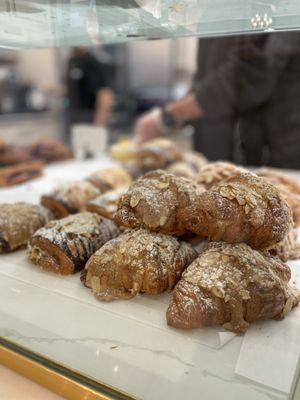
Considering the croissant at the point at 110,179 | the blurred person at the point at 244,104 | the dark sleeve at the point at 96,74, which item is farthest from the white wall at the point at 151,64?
the croissant at the point at 110,179

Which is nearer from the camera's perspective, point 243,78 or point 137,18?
point 137,18

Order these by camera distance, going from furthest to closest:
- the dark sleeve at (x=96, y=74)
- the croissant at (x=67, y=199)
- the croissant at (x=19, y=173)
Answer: the dark sleeve at (x=96, y=74) < the croissant at (x=19, y=173) < the croissant at (x=67, y=199)

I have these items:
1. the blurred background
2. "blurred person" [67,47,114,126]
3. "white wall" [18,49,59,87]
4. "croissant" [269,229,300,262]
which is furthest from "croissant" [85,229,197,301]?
"white wall" [18,49,59,87]

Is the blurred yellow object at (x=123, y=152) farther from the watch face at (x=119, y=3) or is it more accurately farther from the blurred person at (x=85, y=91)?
the blurred person at (x=85, y=91)

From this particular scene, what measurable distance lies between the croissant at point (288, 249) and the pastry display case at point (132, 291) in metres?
0.01

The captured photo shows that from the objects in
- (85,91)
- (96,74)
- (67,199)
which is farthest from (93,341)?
(96,74)

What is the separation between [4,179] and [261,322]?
1.37 m

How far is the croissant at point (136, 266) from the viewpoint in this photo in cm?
79

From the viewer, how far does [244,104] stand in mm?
2168

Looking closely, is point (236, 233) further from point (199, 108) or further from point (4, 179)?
point (199, 108)

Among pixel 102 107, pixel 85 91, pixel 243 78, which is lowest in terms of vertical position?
pixel 102 107

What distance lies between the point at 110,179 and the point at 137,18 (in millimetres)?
725

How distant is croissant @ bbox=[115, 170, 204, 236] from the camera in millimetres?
844

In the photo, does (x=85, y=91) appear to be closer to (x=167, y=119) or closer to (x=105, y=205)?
(x=167, y=119)
